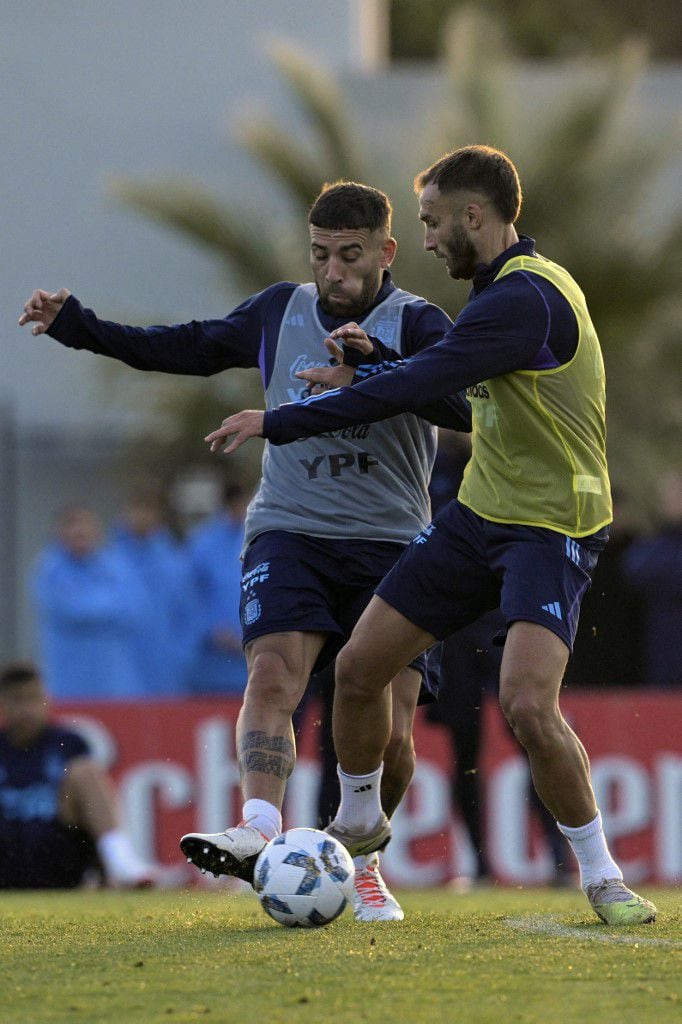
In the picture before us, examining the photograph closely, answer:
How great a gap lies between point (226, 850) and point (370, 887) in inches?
42.3

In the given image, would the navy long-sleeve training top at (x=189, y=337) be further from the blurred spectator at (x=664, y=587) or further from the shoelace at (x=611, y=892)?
the blurred spectator at (x=664, y=587)

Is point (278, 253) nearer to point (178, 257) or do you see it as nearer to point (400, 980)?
point (178, 257)

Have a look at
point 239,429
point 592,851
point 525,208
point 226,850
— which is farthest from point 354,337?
point 525,208

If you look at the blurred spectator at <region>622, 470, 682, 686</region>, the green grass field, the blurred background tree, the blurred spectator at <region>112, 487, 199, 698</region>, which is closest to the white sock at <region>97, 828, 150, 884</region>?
the blurred spectator at <region>112, 487, 199, 698</region>

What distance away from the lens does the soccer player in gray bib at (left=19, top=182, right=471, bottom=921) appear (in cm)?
645

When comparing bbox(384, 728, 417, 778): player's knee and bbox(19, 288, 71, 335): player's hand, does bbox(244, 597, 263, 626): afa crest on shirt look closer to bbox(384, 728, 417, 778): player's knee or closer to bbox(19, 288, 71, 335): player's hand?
bbox(384, 728, 417, 778): player's knee

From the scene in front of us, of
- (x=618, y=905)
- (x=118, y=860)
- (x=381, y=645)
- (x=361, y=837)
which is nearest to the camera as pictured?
(x=618, y=905)

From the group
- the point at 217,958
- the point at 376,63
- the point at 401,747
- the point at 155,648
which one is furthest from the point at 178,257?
the point at 217,958

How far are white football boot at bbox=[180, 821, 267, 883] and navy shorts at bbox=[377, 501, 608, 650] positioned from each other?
2.99 ft

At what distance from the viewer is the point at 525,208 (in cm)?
1798

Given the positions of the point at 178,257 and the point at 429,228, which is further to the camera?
the point at 178,257

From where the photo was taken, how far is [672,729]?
11.8 meters

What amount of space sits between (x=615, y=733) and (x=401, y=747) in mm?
5186

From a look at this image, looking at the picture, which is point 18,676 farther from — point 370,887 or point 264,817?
point 264,817
